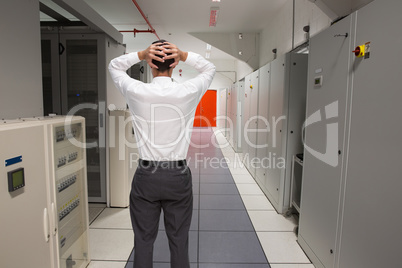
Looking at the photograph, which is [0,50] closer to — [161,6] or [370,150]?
[370,150]

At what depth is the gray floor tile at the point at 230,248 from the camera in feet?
7.57


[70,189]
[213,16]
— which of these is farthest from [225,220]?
[213,16]

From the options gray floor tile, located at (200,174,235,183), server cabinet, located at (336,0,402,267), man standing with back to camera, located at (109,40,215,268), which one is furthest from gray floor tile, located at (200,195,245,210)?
man standing with back to camera, located at (109,40,215,268)

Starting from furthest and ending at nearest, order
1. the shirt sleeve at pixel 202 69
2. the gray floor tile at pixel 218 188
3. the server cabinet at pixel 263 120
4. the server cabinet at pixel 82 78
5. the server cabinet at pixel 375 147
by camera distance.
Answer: the gray floor tile at pixel 218 188 → the server cabinet at pixel 263 120 → the server cabinet at pixel 82 78 → the shirt sleeve at pixel 202 69 → the server cabinet at pixel 375 147

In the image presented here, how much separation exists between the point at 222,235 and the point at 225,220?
1.20ft

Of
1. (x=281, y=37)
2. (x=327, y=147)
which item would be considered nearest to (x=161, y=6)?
(x=281, y=37)

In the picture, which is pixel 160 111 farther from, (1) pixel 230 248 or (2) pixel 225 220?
(2) pixel 225 220

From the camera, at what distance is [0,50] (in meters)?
1.50

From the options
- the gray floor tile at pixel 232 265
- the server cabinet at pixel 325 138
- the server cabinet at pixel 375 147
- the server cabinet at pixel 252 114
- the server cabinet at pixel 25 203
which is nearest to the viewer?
the server cabinet at pixel 25 203

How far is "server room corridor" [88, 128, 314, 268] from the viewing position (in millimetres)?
2285

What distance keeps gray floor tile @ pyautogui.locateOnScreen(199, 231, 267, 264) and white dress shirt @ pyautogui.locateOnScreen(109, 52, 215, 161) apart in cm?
131

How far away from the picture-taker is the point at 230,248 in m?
2.49

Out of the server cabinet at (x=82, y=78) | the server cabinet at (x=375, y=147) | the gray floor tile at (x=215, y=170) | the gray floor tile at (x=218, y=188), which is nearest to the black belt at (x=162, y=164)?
the server cabinet at (x=375, y=147)

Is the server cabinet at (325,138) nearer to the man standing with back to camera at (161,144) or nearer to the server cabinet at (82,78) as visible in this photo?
the man standing with back to camera at (161,144)
